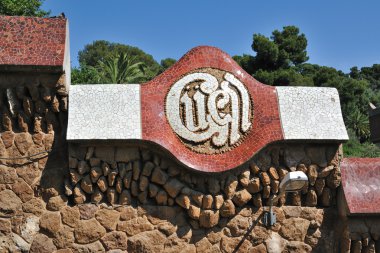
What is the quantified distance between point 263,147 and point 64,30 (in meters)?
2.30

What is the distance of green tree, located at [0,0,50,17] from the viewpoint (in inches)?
640

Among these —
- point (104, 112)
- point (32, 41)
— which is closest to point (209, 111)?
point (104, 112)

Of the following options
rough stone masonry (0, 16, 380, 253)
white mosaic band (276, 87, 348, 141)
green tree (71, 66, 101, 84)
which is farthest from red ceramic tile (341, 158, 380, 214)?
green tree (71, 66, 101, 84)

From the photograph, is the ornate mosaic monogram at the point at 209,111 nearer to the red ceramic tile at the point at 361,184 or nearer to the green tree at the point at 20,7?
the red ceramic tile at the point at 361,184

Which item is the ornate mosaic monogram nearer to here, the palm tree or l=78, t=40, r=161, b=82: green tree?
the palm tree

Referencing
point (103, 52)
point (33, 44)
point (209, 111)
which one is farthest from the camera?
point (103, 52)

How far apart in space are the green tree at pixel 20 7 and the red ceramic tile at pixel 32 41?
10.8 meters

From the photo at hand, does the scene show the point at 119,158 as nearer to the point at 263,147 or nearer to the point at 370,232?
the point at 263,147

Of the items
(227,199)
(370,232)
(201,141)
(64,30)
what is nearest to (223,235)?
(227,199)

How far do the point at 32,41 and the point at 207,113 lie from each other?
1.86m

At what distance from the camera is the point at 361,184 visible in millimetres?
6371

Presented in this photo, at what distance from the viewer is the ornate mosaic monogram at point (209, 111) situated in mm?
6129

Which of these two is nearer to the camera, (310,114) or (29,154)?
(29,154)

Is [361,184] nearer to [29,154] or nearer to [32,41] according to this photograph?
[29,154]
